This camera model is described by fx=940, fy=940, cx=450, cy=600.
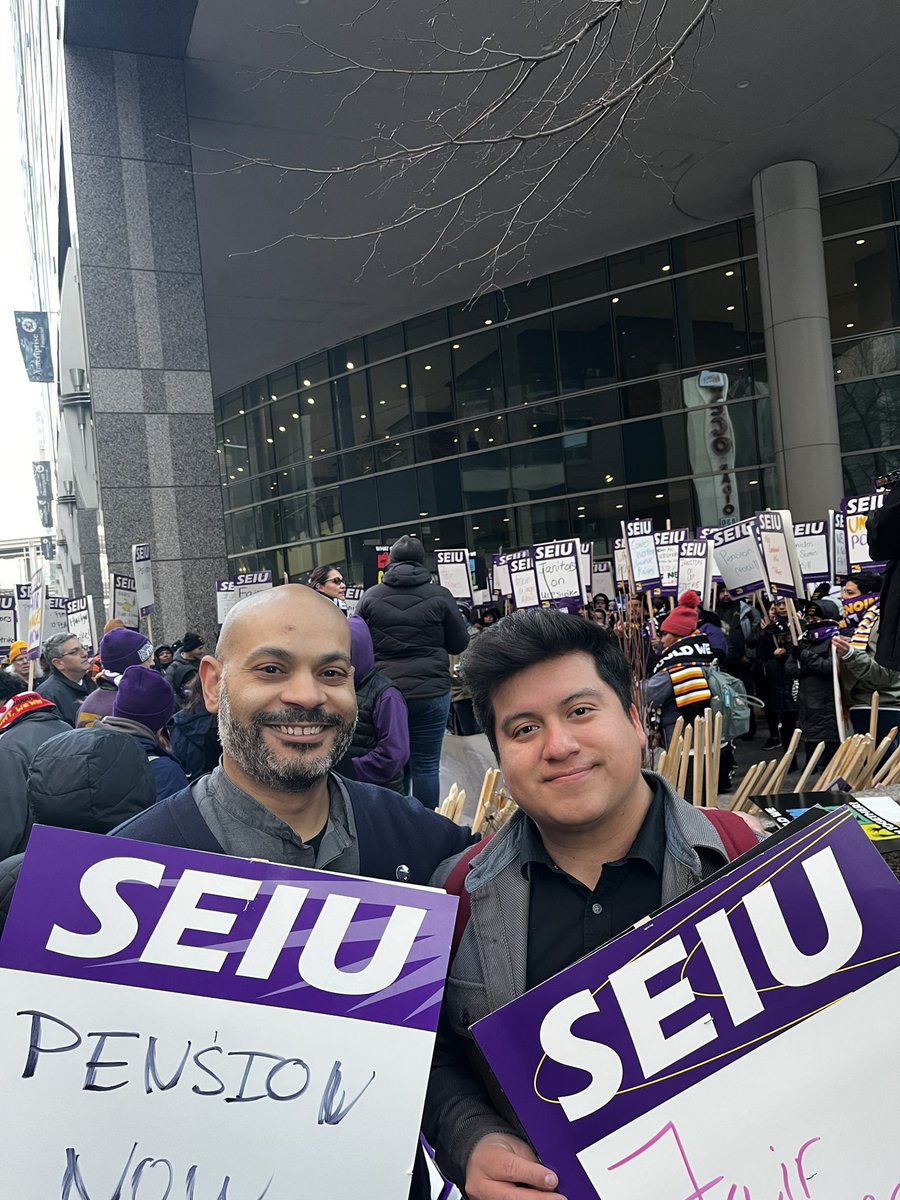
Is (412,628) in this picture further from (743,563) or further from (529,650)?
(743,563)

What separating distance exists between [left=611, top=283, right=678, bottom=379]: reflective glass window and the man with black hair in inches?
822

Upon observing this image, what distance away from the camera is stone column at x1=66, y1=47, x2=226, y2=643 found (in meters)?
10.4

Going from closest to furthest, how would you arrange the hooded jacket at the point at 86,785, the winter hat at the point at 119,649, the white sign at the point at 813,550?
the hooded jacket at the point at 86,785
the winter hat at the point at 119,649
the white sign at the point at 813,550

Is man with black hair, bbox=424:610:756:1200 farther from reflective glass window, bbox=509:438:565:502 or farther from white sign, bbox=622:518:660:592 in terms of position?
reflective glass window, bbox=509:438:565:502

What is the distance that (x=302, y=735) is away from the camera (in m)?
1.88

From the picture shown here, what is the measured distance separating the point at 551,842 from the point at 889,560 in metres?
3.31

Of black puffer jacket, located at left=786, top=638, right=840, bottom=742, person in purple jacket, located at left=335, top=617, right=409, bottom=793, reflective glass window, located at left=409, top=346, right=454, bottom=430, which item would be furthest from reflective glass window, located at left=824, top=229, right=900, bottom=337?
person in purple jacket, located at left=335, top=617, right=409, bottom=793

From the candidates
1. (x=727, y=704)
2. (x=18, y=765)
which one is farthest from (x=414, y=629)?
(x=18, y=765)

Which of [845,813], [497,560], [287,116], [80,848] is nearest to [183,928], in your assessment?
[80,848]

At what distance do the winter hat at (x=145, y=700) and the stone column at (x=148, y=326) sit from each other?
22.8 ft

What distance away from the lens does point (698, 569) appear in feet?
37.3

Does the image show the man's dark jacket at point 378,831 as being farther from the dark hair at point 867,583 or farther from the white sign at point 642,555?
the white sign at point 642,555

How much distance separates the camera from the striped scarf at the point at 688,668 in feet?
22.8

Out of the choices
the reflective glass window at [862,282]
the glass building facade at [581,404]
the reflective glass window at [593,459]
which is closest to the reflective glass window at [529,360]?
the glass building facade at [581,404]
